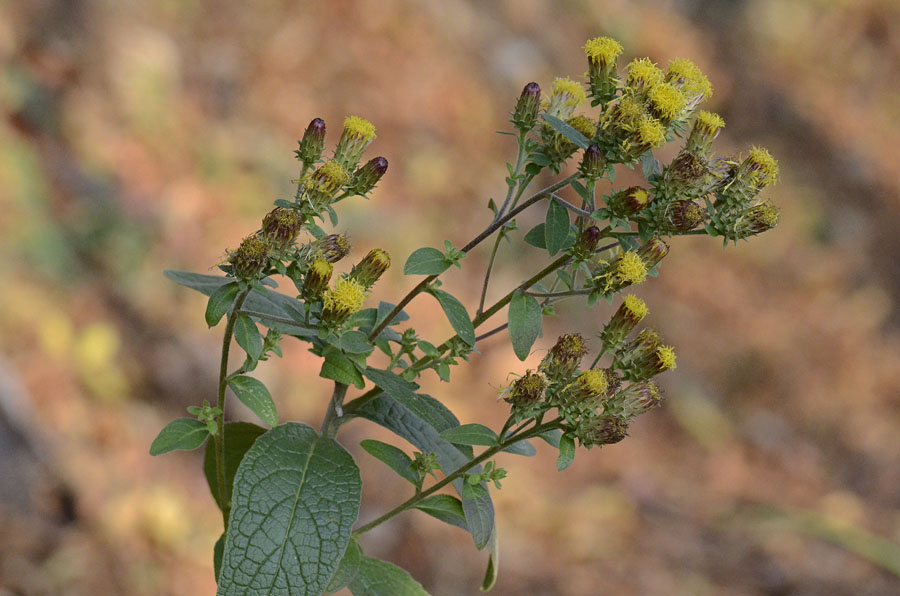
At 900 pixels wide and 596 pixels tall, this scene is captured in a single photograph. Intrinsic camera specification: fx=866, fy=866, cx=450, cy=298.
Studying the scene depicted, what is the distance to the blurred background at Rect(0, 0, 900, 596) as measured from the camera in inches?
167

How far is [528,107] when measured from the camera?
2.09 metres

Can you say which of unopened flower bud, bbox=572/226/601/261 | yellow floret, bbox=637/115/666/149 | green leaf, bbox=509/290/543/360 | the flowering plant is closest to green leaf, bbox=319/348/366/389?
the flowering plant

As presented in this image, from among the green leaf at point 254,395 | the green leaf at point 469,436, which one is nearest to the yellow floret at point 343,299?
the green leaf at point 254,395

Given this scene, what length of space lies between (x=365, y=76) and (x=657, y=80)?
5133mm

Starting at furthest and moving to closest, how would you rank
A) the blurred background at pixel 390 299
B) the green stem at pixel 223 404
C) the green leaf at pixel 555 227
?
the blurred background at pixel 390 299, the green leaf at pixel 555 227, the green stem at pixel 223 404

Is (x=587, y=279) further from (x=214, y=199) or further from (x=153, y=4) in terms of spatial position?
(x=153, y=4)

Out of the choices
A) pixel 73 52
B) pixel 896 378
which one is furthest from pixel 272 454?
pixel 896 378

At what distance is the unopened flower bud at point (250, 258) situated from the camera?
5.86 feet

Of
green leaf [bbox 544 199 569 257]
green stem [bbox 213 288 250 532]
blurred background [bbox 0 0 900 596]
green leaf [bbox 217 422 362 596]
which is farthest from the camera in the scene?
blurred background [bbox 0 0 900 596]

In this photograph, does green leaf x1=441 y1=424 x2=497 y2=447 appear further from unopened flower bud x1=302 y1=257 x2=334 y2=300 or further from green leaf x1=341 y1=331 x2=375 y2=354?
unopened flower bud x1=302 y1=257 x2=334 y2=300

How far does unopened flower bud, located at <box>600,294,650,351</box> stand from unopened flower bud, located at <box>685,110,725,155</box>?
376mm

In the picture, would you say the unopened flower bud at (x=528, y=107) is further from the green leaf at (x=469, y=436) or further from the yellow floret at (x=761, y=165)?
the green leaf at (x=469, y=436)

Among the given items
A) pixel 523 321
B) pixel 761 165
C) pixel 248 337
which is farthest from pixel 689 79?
pixel 248 337

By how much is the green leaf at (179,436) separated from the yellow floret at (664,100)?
4.16 ft
